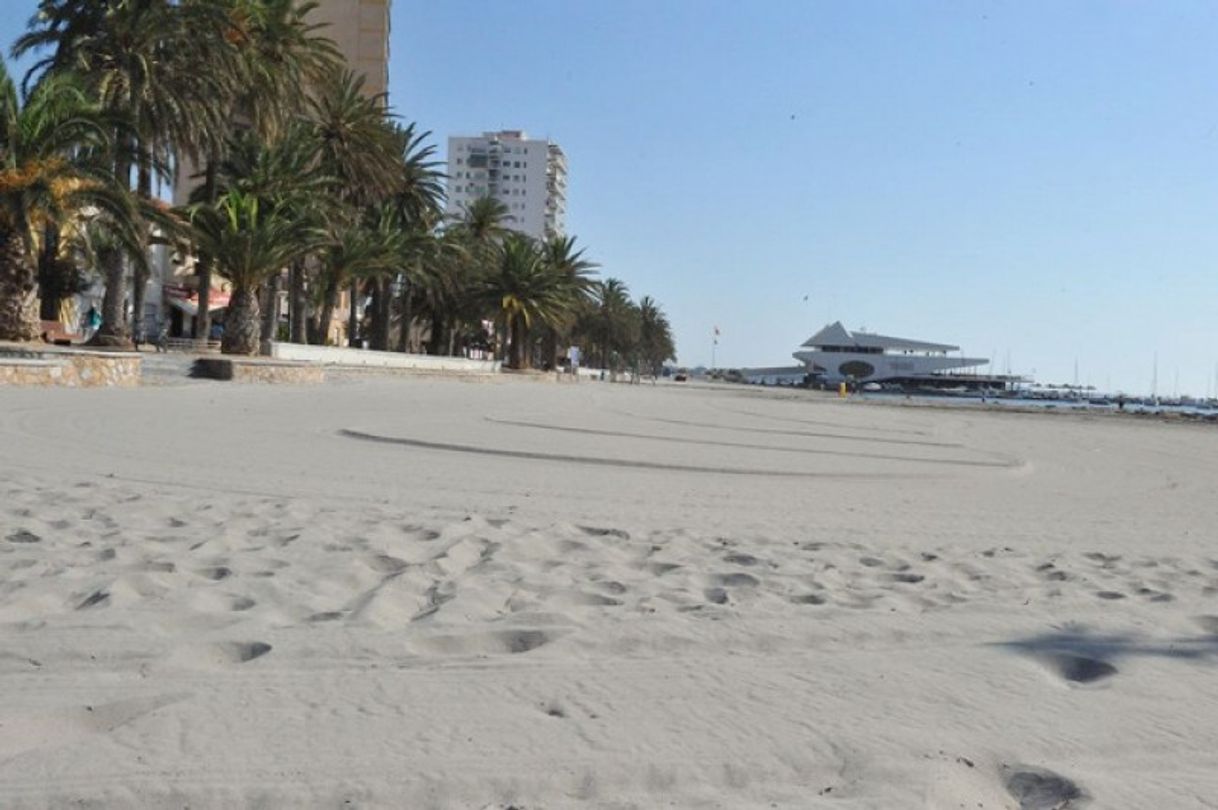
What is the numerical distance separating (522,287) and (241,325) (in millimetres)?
25833

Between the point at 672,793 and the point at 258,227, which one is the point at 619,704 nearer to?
the point at 672,793

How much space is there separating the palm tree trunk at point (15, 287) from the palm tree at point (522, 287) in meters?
33.8

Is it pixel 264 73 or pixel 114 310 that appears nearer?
pixel 114 310

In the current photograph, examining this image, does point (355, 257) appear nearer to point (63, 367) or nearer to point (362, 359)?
point (362, 359)

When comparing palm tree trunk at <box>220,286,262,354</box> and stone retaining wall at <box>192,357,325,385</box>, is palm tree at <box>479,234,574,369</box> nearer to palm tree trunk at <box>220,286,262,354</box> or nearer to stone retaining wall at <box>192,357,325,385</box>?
palm tree trunk at <box>220,286,262,354</box>

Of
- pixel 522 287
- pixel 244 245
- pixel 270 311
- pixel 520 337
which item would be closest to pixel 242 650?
pixel 244 245

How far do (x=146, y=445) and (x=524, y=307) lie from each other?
46803 millimetres

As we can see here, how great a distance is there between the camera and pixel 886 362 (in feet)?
535

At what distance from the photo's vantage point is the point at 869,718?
322cm

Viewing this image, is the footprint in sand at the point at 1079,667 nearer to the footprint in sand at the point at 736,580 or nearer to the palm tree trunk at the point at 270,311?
the footprint in sand at the point at 736,580

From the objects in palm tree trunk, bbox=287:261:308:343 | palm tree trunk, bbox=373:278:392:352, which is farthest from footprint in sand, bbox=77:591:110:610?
palm tree trunk, bbox=373:278:392:352

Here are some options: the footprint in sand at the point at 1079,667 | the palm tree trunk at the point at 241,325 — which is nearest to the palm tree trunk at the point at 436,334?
the palm tree trunk at the point at 241,325

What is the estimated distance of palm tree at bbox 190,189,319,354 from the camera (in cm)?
3062

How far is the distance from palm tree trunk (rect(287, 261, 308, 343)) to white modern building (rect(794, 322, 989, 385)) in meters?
124
